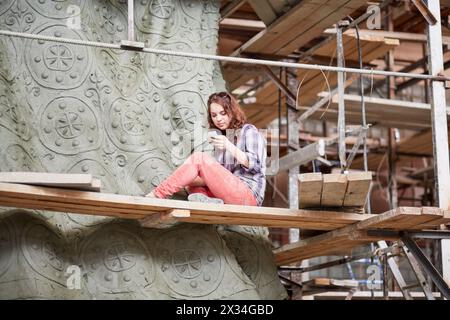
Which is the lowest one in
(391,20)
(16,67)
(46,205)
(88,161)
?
(46,205)

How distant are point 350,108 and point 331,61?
1.11 m

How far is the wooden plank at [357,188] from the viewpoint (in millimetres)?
6012

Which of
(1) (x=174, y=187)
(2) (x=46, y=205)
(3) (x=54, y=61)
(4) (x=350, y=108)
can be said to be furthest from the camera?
(4) (x=350, y=108)

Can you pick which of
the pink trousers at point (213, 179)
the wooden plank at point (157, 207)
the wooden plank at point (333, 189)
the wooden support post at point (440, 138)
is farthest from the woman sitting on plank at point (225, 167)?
the wooden support post at point (440, 138)

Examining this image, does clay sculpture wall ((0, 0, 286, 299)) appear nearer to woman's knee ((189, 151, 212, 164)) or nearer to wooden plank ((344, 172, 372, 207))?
woman's knee ((189, 151, 212, 164))

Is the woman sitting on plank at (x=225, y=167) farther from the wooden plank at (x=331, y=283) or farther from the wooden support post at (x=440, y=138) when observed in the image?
the wooden plank at (x=331, y=283)

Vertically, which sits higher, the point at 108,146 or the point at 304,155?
the point at 304,155

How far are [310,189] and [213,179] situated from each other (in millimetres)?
747

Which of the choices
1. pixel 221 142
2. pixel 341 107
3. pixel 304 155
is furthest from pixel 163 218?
pixel 304 155

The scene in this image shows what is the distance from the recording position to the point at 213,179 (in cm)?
634

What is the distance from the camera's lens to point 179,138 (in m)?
7.05

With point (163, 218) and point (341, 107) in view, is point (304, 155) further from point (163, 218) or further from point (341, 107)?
point (163, 218)

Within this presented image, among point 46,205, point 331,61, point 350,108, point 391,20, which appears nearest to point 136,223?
point 46,205

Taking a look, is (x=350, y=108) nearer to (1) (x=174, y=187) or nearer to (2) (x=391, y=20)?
(2) (x=391, y=20)
